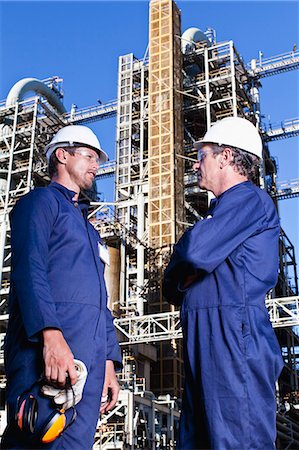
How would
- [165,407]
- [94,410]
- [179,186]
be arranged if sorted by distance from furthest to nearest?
[179,186] < [165,407] < [94,410]

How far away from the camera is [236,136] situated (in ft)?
11.6

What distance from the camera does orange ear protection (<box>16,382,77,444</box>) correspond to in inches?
109

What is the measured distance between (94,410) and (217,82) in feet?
88.1

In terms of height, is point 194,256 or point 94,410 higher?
point 194,256

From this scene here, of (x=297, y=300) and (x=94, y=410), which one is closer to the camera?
(x=94, y=410)

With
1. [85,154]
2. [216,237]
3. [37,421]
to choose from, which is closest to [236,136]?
[216,237]

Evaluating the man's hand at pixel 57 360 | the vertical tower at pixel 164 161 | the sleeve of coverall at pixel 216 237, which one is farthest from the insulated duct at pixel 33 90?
the man's hand at pixel 57 360

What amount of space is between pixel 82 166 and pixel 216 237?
4.02 ft

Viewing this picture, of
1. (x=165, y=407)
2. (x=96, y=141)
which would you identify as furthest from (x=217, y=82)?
(x=96, y=141)

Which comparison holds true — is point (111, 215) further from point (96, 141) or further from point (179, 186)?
point (96, 141)

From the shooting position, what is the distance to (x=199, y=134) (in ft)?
103

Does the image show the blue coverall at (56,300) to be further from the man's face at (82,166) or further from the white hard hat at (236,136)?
the white hard hat at (236,136)

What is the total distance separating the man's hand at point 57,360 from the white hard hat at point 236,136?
1.46 metres

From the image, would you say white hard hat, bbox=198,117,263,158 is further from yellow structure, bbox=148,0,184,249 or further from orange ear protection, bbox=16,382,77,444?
yellow structure, bbox=148,0,184,249
